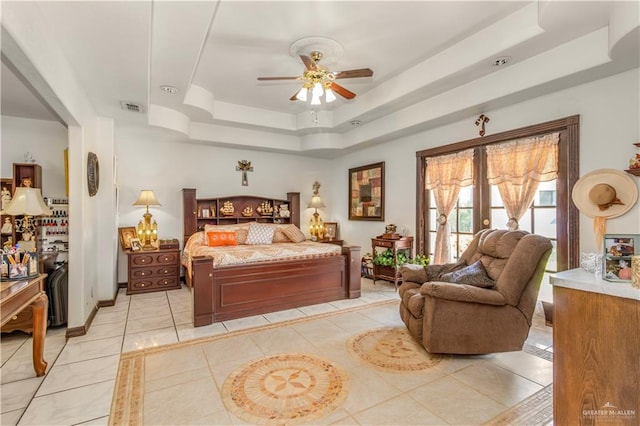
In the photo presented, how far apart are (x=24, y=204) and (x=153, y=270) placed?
2.62m

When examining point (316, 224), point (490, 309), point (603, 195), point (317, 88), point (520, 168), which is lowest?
point (490, 309)

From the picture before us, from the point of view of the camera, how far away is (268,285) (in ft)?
13.0

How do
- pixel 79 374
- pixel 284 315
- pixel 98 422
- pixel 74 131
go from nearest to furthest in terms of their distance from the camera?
pixel 98 422, pixel 79 374, pixel 74 131, pixel 284 315

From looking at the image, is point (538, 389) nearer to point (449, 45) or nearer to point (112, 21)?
point (449, 45)

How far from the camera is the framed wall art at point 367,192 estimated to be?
5871mm

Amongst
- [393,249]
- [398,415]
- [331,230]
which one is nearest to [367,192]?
[331,230]

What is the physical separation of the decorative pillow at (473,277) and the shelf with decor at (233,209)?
4.02 meters

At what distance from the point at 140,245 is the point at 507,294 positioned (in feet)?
16.9

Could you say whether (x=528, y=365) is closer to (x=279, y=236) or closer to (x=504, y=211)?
(x=504, y=211)

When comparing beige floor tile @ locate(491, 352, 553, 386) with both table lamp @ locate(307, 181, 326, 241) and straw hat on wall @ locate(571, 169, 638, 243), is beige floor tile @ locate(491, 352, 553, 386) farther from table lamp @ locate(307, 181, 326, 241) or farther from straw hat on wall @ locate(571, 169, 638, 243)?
table lamp @ locate(307, 181, 326, 241)

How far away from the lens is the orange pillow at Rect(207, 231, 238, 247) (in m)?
4.98

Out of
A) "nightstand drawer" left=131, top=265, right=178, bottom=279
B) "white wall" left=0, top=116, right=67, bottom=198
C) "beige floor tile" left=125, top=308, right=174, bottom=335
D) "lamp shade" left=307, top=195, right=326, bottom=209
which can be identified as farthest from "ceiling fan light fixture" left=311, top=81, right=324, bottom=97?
"white wall" left=0, top=116, right=67, bottom=198

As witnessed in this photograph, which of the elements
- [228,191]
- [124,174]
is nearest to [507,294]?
[228,191]

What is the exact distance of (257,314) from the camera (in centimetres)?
385
